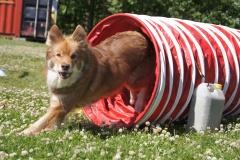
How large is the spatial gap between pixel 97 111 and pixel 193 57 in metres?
2.33

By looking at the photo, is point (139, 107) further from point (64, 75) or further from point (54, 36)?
point (54, 36)

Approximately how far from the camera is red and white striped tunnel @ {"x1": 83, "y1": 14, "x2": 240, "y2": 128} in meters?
6.47

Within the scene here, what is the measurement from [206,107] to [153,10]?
102 ft

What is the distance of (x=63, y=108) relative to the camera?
6281 millimetres

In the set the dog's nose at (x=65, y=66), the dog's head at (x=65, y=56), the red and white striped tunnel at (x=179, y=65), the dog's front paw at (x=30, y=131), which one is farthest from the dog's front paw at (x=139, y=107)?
the dog's front paw at (x=30, y=131)

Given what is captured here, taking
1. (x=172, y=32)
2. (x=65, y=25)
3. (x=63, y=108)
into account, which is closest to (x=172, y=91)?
(x=172, y=32)

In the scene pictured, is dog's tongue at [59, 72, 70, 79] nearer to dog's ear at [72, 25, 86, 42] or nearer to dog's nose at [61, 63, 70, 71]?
dog's nose at [61, 63, 70, 71]

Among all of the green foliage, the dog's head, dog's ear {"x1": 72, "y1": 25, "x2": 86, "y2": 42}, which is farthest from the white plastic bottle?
the green foliage

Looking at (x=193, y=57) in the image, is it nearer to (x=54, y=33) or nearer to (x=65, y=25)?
(x=54, y=33)

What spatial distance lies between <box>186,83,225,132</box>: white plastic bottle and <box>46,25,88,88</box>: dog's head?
1.91 meters

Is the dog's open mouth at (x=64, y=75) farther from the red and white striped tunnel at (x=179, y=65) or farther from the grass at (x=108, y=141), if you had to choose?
the red and white striped tunnel at (x=179, y=65)

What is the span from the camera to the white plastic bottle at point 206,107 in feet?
21.1

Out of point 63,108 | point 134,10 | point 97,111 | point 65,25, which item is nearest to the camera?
point 63,108

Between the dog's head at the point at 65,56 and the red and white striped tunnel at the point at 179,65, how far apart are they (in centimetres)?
116
